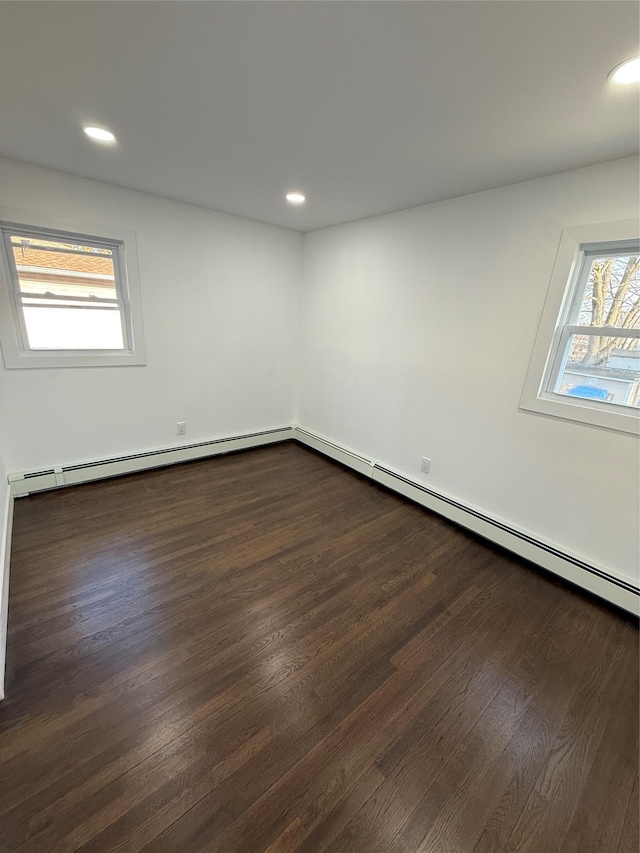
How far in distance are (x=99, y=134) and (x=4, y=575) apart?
243cm

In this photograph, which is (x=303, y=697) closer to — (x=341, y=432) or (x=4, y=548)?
(x=4, y=548)

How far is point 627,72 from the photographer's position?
115 cm

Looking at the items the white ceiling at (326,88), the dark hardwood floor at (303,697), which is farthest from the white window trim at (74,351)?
the dark hardwood floor at (303,697)

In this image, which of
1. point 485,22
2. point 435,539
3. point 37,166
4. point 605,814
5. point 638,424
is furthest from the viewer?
point 435,539

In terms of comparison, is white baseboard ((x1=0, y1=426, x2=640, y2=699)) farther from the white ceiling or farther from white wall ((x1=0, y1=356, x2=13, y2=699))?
the white ceiling

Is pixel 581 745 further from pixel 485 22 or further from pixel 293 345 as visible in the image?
pixel 293 345

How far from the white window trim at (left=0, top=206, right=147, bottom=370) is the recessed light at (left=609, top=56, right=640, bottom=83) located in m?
2.97

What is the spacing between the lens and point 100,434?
2918mm

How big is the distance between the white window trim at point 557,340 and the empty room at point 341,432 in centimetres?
1

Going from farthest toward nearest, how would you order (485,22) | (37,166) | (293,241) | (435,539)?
Result: (293,241), (435,539), (37,166), (485,22)

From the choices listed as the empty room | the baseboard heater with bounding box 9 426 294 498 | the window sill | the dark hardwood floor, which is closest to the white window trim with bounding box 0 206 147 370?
the empty room

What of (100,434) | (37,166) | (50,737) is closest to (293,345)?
Result: (100,434)

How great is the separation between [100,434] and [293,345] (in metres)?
2.21

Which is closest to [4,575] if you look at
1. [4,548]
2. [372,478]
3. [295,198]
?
[4,548]
